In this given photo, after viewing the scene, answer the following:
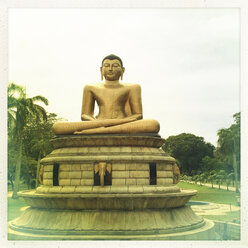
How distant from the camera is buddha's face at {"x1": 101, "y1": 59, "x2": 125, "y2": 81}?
41.8ft

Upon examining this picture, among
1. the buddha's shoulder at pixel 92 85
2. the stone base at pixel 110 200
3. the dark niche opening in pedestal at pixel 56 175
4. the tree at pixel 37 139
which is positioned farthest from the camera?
the tree at pixel 37 139

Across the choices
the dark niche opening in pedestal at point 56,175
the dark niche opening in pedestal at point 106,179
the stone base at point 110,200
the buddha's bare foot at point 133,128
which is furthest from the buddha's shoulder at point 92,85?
the stone base at point 110,200

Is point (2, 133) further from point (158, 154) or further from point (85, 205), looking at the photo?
point (158, 154)

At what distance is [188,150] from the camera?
3703cm

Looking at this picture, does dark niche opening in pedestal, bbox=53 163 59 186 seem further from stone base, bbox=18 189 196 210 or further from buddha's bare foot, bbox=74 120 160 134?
buddha's bare foot, bbox=74 120 160 134

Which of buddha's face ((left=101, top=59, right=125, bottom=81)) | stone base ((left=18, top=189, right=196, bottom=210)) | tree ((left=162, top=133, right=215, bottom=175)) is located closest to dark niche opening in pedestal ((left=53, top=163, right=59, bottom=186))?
stone base ((left=18, top=189, right=196, bottom=210))

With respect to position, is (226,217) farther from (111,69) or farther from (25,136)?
(25,136)

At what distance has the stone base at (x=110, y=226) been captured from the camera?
987cm

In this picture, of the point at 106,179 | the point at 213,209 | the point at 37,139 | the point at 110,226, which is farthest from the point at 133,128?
the point at 37,139

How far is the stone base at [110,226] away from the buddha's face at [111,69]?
4.66m

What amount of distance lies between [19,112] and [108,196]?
9.31 m

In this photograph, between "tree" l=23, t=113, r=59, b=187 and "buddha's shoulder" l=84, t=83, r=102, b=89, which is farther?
"tree" l=23, t=113, r=59, b=187

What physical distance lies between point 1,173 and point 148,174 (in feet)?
12.7

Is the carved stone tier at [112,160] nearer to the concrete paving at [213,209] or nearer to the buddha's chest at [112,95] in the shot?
the buddha's chest at [112,95]
